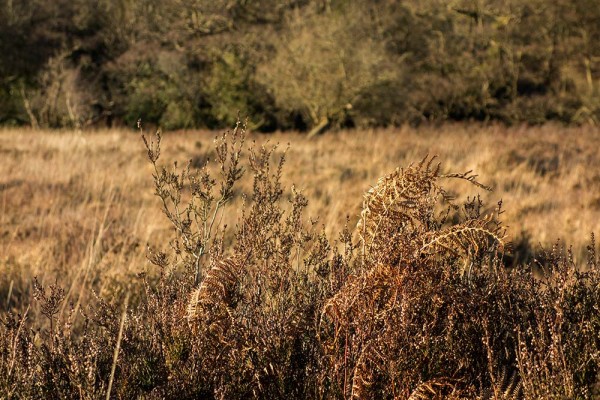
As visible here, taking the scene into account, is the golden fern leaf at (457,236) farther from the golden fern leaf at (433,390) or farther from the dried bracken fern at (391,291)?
the golden fern leaf at (433,390)

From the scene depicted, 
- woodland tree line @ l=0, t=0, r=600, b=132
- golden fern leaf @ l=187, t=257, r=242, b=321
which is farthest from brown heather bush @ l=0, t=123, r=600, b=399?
woodland tree line @ l=0, t=0, r=600, b=132

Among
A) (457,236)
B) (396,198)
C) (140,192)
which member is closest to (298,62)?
(140,192)

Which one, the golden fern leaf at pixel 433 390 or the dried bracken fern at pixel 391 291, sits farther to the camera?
the dried bracken fern at pixel 391 291

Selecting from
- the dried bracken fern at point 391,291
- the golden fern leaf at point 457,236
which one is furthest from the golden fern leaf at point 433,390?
the golden fern leaf at point 457,236

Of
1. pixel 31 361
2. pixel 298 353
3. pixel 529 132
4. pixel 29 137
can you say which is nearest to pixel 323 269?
pixel 298 353

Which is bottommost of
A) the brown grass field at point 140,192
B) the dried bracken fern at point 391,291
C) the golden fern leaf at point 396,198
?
the brown grass field at point 140,192

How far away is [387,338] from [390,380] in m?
0.14

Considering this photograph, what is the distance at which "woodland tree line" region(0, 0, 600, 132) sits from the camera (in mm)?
22578

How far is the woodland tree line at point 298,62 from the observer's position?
22.6 metres

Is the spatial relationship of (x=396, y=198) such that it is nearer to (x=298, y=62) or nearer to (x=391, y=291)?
(x=391, y=291)

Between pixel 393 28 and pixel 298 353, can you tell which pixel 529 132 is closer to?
pixel 393 28

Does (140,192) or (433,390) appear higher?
(433,390)

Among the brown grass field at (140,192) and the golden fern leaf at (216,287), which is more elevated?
the golden fern leaf at (216,287)

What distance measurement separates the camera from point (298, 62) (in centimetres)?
2256
